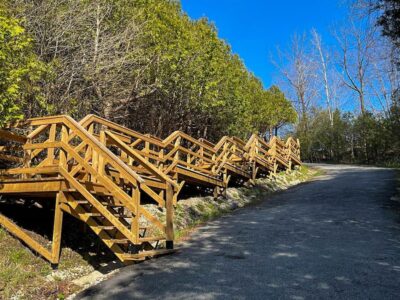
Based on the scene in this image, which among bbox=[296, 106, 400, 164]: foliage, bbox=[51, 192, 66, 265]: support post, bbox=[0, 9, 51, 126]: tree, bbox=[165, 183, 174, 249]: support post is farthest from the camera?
bbox=[296, 106, 400, 164]: foliage

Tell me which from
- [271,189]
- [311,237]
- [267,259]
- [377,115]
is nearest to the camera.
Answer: [267,259]

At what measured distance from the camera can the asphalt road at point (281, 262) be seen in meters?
4.65

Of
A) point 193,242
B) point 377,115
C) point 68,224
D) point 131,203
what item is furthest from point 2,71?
point 377,115

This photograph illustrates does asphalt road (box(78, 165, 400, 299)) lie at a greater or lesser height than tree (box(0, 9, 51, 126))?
lesser

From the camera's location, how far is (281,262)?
5.70m

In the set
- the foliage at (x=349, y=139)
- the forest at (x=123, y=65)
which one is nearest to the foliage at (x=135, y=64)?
the forest at (x=123, y=65)

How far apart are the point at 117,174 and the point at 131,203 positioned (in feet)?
7.19

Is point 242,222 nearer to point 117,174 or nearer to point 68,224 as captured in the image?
point 117,174

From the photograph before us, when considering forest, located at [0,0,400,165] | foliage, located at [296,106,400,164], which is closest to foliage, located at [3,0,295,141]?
forest, located at [0,0,400,165]

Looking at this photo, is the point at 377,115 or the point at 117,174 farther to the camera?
the point at 377,115

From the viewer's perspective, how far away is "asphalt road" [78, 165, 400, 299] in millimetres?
4648

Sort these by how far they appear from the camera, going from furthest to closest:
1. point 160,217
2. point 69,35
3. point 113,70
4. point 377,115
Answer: point 377,115 < point 113,70 < point 69,35 < point 160,217

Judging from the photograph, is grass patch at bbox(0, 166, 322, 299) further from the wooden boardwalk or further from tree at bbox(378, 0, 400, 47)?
tree at bbox(378, 0, 400, 47)

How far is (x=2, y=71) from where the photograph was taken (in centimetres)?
545
